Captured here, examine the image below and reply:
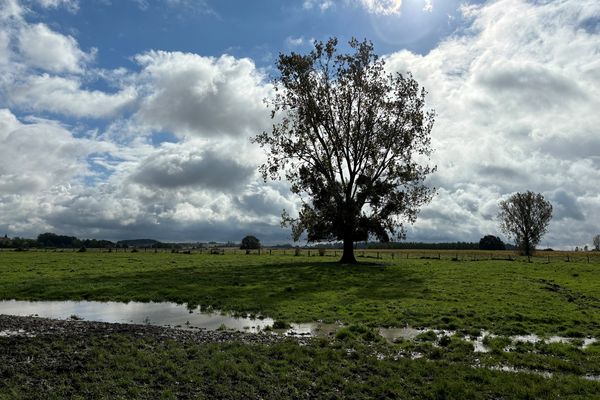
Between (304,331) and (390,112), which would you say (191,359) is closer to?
(304,331)

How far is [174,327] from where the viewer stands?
64.4ft

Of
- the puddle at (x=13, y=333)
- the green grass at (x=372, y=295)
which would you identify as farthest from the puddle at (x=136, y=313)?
the puddle at (x=13, y=333)

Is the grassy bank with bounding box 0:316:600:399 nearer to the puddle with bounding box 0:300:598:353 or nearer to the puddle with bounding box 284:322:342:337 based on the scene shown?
the puddle with bounding box 284:322:342:337

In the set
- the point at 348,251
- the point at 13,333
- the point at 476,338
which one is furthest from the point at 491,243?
the point at 13,333

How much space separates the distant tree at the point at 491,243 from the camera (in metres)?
169

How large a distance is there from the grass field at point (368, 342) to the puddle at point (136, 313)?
1.59 metres

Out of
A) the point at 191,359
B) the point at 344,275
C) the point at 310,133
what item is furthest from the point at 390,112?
the point at 191,359

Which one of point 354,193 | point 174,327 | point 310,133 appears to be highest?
point 310,133

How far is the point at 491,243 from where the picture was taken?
16962cm

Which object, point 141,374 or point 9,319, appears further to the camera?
point 9,319

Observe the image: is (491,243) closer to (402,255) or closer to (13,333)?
(402,255)

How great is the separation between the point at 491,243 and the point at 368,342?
168 meters

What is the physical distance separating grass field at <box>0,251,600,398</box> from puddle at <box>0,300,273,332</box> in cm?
159

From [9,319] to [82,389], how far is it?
1216 centimetres
